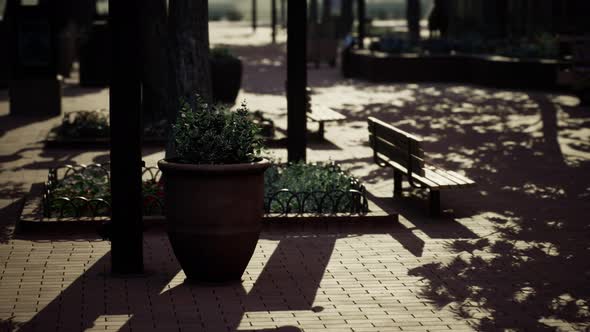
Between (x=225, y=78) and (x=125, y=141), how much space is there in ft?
50.6

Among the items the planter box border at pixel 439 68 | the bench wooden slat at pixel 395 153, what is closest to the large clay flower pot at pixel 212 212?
the bench wooden slat at pixel 395 153

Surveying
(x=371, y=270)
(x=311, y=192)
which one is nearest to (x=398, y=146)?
(x=311, y=192)

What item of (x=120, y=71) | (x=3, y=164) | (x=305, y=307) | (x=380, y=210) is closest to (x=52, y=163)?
(x=3, y=164)

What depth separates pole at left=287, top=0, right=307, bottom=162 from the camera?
1362cm

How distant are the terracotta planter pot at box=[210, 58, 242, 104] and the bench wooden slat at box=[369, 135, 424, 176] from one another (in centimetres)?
1042

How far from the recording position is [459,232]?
1139 centimetres

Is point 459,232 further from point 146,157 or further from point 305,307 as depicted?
point 146,157

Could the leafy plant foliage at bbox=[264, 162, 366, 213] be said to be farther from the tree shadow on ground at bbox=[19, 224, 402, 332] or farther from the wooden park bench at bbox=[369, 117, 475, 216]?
the tree shadow on ground at bbox=[19, 224, 402, 332]

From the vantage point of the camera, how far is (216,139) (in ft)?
29.6

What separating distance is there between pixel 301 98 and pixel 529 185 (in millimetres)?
3063

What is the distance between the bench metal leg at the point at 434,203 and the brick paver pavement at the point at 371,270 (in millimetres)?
137

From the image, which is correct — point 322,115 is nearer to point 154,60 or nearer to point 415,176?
point 154,60

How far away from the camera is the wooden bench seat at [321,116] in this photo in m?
18.1

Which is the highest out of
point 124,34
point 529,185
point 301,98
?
point 124,34
